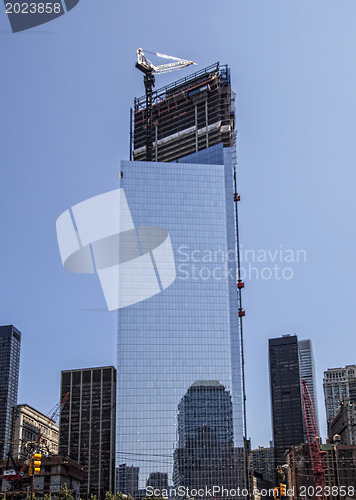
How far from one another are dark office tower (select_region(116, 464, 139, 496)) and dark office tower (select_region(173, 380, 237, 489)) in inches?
495

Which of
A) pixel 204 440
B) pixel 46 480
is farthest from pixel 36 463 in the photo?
pixel 46 480

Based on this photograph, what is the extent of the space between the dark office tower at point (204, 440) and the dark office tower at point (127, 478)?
495 inches

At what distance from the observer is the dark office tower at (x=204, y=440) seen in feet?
617

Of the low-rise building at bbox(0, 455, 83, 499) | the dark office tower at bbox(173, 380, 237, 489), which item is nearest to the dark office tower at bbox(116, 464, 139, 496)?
the dark office tower at bbox(173, 380, 237, 489)

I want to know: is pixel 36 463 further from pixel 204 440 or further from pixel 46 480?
pixel 46 480

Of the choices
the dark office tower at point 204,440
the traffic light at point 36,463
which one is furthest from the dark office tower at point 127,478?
the traffic light at point 36,463

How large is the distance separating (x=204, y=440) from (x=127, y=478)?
26.4 meters

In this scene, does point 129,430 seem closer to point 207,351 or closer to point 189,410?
point 189,410

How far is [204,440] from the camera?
19125 centimetres

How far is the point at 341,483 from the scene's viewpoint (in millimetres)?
197000

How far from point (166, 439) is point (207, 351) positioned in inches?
1186

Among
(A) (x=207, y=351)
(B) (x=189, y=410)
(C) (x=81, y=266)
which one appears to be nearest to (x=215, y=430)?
(B) (x=189, y=410)

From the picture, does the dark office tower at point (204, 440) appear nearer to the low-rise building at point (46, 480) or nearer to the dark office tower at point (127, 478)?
the dark office tower at point (127, 478)

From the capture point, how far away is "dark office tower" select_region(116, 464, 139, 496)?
188 m
